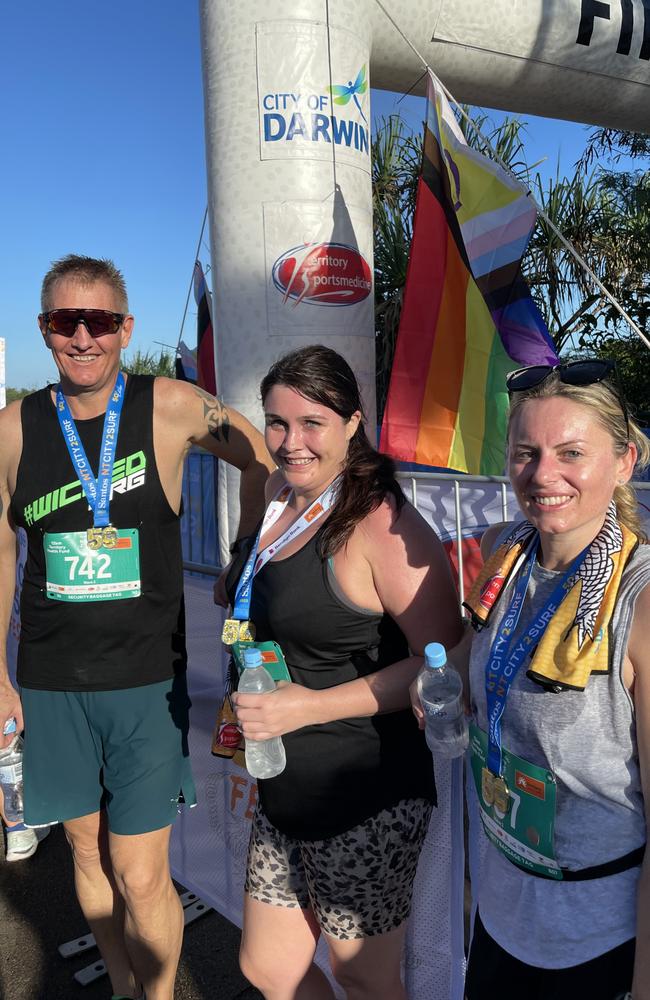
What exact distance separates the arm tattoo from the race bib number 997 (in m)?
0.48

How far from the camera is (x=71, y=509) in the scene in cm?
219

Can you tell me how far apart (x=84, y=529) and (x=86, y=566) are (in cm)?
12

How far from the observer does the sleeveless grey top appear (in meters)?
1.24

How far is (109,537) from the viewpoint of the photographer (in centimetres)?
220

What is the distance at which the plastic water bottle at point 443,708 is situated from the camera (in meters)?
1.55

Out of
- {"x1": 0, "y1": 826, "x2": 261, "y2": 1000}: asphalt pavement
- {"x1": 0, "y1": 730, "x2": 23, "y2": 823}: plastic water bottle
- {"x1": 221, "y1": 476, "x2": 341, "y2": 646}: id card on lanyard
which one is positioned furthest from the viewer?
{"x1": 0, "y1": 826, "x2": 261, "y2": 1000}: asphalt pavement

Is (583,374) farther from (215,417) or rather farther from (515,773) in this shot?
(215,417)

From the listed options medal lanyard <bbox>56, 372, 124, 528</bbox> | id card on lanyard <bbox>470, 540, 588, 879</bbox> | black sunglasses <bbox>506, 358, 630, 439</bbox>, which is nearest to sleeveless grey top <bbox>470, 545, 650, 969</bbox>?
id card on lanyard <bbox>470, 540, 588, 879</bbox>

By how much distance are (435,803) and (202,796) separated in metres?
1.42

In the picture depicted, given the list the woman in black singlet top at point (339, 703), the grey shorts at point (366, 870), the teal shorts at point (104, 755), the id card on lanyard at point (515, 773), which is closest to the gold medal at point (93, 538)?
the teal shorts at point (104, 755)

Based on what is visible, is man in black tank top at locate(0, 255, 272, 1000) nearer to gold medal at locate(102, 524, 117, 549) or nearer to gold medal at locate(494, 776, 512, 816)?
gold medal at locate(102, 524, 117, 549)

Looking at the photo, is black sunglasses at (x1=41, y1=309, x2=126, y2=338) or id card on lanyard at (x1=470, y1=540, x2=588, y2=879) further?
black sunglasses at (x1=41, y1=309, x2=126, y2=338)

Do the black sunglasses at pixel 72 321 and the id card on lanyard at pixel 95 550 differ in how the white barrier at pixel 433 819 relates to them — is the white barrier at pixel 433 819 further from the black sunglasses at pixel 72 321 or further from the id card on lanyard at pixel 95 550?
the black sunglasses at pixel 72 321

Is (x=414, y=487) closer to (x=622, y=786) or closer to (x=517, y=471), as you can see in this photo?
(x=517, y=471)
